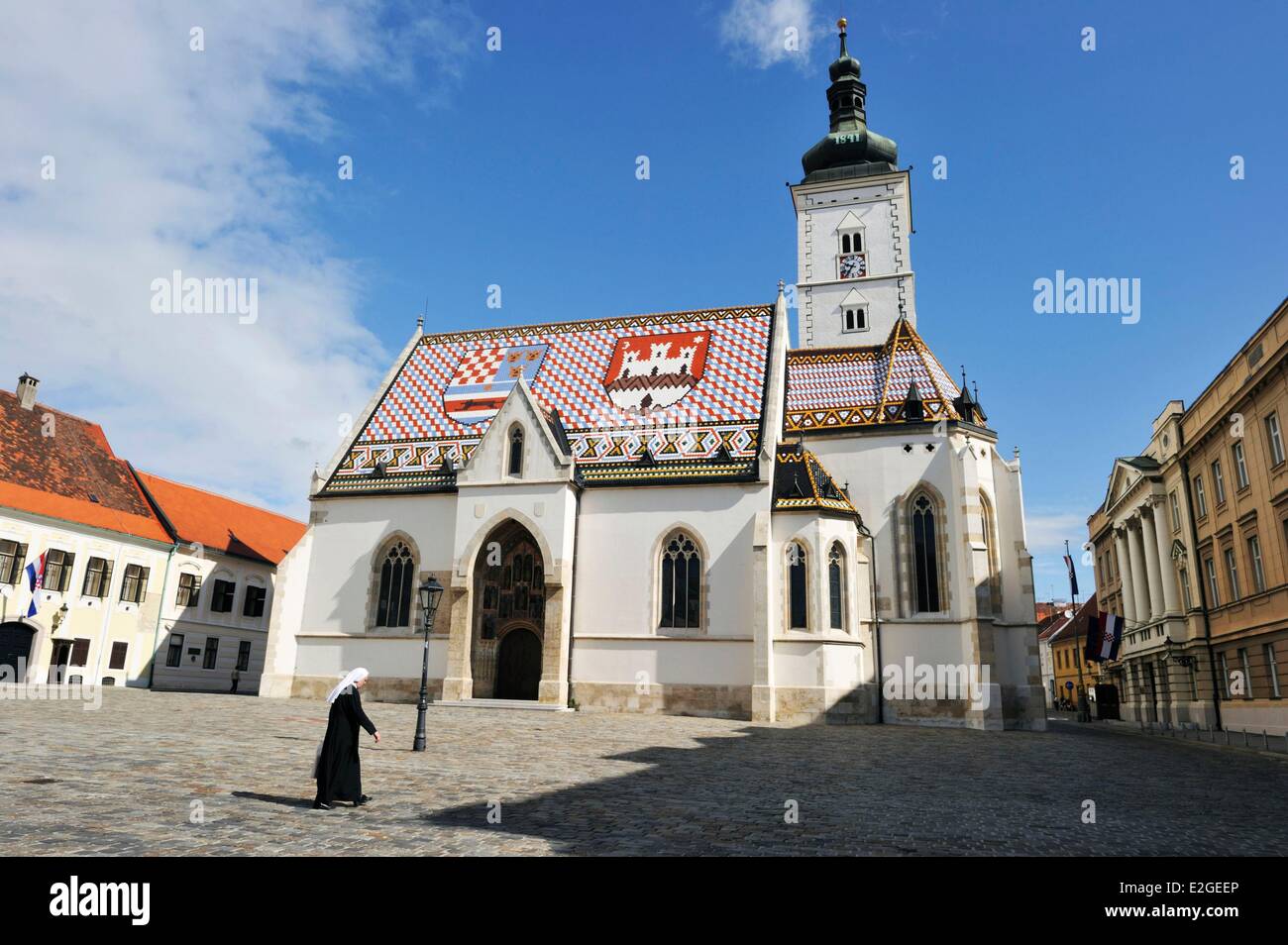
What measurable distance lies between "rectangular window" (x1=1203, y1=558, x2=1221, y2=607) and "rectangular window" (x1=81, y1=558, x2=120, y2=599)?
42.7 meters

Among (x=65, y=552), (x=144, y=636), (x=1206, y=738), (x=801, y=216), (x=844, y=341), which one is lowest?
(x=1206, y=738)

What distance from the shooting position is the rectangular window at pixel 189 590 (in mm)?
39031

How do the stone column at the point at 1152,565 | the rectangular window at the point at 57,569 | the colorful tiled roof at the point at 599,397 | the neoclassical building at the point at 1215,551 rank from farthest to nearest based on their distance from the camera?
1. the stone column at the point at 1152,565
2. the rectangular window at the point at 57,569
3. the colorful tiled roof at the point at 599,397
4. the neoclassical building at the point at 1215,551

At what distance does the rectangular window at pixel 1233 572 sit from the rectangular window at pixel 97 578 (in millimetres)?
42327

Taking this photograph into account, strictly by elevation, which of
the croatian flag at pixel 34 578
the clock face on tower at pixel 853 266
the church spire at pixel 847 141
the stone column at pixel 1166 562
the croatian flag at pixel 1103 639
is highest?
the church spire at pixel 847 141

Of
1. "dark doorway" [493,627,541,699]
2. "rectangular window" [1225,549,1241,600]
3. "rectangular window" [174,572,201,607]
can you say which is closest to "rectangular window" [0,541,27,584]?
"rectangular window" [174,572,201,607]

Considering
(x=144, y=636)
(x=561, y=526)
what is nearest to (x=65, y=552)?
(x=144, y=636)

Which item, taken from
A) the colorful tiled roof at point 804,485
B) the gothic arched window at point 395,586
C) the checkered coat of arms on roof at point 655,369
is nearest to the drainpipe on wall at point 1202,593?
the colorful tiled roof at point 804,485

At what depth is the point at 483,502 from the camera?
3059 cm

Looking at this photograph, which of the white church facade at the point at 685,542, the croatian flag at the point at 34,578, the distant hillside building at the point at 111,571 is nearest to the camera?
the white church facade at the point at 685,542

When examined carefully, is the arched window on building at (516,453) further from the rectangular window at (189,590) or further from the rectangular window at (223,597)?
the rectangular window at (223,597)

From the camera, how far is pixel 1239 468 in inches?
1080
